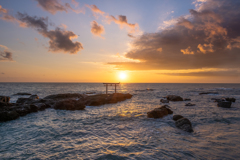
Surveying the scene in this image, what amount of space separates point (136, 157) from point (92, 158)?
2.48 meters

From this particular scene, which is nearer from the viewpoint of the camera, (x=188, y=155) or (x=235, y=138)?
(x=188, y=155)

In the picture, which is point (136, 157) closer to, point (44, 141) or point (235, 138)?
point (44, 141)

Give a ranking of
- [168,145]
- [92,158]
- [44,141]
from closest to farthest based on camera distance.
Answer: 1. [92,158]
2. [168,145]
3. [44,141]

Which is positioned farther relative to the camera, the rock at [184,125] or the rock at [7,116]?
the rock at [7,116]

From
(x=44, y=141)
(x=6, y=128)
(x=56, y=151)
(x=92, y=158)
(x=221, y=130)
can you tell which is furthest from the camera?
(x=6, y=128)

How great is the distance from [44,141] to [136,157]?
682cm

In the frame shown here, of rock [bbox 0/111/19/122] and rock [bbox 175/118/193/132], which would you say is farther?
rock [bbox 0/111/19/122]

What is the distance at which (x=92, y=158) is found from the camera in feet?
22.2

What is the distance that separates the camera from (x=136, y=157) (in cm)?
685

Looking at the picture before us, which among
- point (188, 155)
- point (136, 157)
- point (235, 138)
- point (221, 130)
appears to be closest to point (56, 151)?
point (136, 157)

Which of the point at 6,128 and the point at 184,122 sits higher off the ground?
the point at 184,122

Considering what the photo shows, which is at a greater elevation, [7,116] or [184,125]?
[184,125]

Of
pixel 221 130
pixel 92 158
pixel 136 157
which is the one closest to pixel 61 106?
pixel 92 158

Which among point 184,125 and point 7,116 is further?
point 7,116
